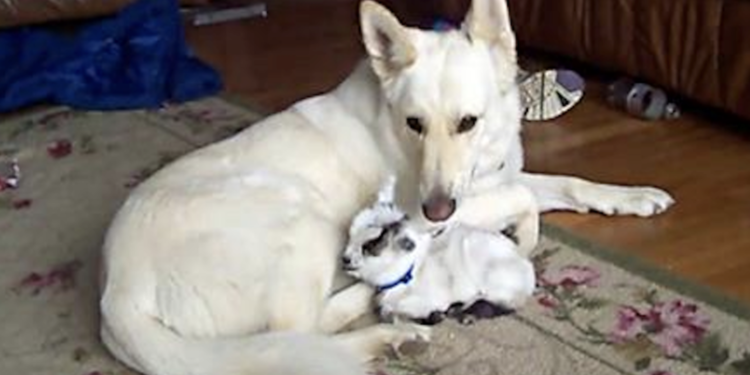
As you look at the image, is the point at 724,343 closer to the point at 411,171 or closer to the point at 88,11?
the point at 411,171

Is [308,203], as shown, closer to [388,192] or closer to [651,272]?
[388,192]

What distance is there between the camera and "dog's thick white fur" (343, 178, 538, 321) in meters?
1.94

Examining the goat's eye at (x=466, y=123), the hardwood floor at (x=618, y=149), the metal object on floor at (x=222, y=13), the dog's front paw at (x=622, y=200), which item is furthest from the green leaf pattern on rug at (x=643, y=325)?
the metal object on floor at (x=222, y=13)

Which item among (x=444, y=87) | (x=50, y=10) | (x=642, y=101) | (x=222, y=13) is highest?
(x=444, y=87)

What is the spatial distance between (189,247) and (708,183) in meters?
1.26

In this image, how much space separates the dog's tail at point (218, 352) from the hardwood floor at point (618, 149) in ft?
2.52

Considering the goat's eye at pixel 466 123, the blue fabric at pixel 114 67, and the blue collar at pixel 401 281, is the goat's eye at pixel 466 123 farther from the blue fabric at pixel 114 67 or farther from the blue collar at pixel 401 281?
the blue fabric at pixel 114 67

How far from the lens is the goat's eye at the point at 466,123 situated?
1.98 m

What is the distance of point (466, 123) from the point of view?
6.50ft

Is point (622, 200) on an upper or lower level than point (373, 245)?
lower

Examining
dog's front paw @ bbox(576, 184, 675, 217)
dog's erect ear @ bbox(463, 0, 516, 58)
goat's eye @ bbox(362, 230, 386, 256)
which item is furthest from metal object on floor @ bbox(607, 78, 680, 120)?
goat's eye @ bbox(362, 230, 386, 256)

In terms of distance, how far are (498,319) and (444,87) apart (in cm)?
41

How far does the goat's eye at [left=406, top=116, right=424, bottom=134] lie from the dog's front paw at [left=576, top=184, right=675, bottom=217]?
53 centimetres

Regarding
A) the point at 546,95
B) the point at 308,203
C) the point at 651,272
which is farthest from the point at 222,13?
the point at 651,272
